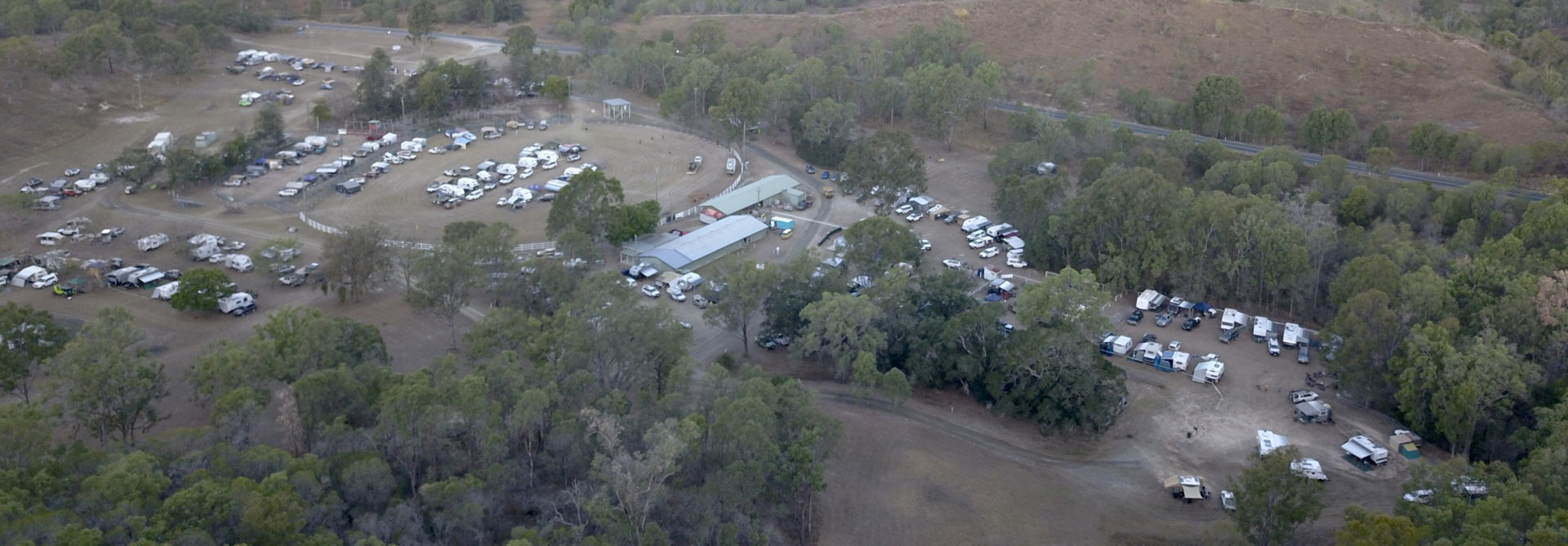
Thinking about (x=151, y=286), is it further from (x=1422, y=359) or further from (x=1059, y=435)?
(x=1422, y=359)

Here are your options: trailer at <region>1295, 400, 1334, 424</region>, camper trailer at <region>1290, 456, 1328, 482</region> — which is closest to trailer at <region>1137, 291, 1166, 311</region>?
trailer at <region>1295, 400, 1334, 424</region>

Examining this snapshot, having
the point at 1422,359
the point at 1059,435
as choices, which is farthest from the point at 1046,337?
the point at 1422,359

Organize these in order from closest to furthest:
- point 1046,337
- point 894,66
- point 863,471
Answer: point 863,471, point 1046,337, point 894,66

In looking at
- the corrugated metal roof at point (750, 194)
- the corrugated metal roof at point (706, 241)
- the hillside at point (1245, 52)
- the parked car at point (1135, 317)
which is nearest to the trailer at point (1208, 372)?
the parked car at point (1135, 317)

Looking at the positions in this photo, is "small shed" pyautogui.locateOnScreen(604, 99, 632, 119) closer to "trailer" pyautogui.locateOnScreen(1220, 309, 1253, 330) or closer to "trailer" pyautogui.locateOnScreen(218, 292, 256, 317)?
"trailer" pyautogui.locateOnScreen(218, 292, 256, 317)

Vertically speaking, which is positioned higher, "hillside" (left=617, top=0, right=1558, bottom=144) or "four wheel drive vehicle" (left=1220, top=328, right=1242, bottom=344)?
"hillside" (left=617, top=0, right=1558, bottom=144)

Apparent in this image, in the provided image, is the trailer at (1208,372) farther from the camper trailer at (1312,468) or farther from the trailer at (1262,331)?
the camper trailer at (1312,468)
